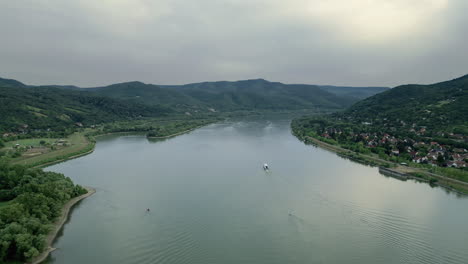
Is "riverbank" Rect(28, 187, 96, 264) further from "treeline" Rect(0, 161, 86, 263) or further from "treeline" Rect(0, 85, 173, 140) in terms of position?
"treeline" Rect(0, 85, 173, 140)

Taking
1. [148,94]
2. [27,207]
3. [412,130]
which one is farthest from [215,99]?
[27,207]

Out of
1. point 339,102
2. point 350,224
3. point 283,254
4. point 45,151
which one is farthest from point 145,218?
point 339,102

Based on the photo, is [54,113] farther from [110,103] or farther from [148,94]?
[148,94]

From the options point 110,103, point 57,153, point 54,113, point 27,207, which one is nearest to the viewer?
point 27,207

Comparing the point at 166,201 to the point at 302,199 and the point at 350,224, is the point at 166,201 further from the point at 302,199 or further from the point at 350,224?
the point at 350,224

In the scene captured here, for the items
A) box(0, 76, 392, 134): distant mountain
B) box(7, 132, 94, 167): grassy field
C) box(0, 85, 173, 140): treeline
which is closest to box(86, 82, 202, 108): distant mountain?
box(0, 76, 392, 134): distant mountain

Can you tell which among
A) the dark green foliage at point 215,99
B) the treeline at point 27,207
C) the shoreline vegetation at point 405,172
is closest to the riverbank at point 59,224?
the treeline at point 27,207
